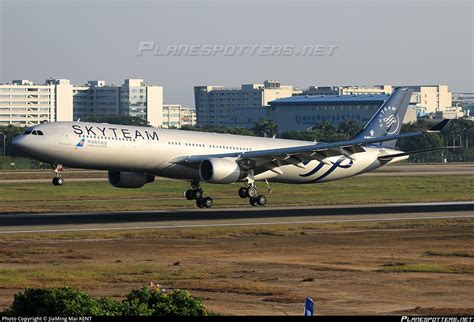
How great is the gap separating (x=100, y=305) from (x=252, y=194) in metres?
44.7

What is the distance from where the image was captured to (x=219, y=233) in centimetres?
5056

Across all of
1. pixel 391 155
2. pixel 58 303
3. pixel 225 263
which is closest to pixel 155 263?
pixel 225 263

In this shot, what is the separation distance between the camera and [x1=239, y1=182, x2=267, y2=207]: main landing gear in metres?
66.6

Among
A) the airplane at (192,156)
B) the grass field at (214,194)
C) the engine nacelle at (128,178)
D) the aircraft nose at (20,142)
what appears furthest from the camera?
the grass field at (214,194)

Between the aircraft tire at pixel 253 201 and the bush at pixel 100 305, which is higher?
the aircraft tire at pixel 253 201

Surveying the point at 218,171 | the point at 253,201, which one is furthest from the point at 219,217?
the point at 253,201

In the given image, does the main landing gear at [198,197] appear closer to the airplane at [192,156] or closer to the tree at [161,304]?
the airplane at [192,156]

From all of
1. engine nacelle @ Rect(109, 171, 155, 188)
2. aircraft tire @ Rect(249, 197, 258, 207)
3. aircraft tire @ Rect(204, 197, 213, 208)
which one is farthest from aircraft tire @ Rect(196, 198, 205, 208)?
aircraft tire @ Rect(249, 197, 258, 207)

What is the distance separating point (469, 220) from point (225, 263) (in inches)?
906

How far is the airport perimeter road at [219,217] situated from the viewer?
177ft

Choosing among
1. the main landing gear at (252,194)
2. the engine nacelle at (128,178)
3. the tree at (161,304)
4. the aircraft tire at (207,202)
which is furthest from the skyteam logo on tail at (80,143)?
the tree at (161,304)

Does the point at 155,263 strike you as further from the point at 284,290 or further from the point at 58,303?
the point at 58,303

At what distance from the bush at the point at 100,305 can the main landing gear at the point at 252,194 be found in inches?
1708

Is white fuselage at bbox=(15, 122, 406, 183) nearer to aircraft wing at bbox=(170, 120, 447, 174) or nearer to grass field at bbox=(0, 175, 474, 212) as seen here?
aircraft wing at bbox=(170, 120, 447, 174)
